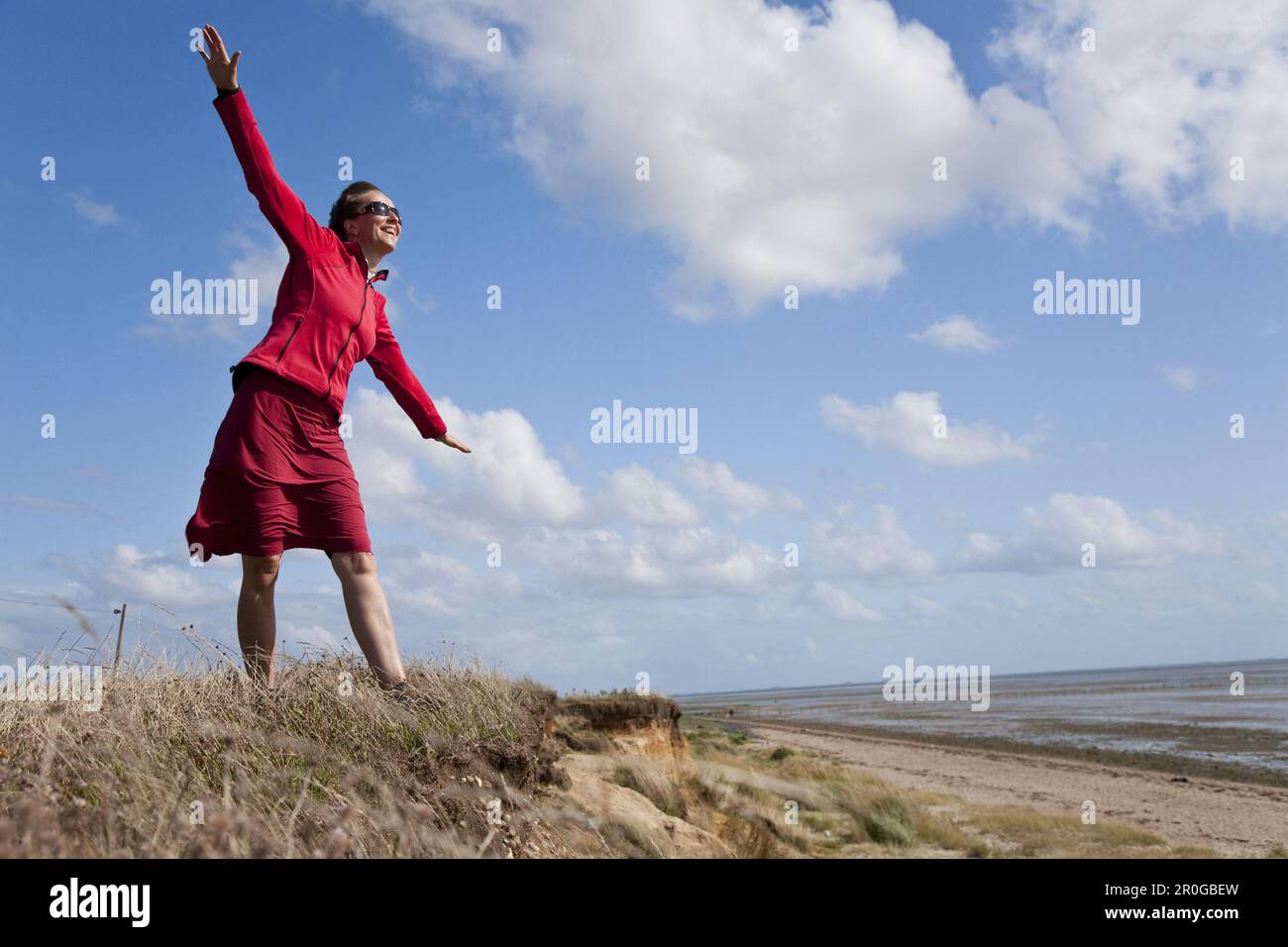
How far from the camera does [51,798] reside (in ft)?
8.82

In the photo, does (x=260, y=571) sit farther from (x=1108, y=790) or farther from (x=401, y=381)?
(x=1108, y=790)

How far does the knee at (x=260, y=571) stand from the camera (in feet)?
13.0

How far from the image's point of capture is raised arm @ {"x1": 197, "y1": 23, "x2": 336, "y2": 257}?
3.84 meters

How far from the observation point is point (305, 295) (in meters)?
4.10

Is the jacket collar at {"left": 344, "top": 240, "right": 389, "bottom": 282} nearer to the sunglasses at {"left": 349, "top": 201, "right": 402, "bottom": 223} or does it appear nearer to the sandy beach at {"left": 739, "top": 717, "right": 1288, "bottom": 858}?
the sunglasses at {"left": 349, "top": 201, "right": 402, "bottom": 223}

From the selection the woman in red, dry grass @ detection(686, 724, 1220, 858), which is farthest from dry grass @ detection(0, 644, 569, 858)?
dry grass @ detection(686, 724, 1220, 858)

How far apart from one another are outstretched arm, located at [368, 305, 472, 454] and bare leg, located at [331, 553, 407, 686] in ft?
3.59

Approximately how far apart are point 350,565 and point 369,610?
228 millimetres

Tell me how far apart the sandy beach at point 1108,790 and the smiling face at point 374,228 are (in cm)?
1475

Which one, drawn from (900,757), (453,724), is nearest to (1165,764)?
(900,757)

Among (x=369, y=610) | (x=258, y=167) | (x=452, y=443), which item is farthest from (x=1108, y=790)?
(x=258, y=167)

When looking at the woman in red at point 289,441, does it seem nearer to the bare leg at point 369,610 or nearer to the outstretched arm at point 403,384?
the bare leg at point 369,610
